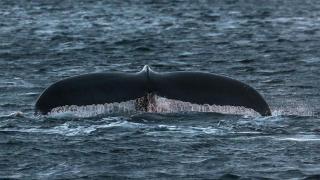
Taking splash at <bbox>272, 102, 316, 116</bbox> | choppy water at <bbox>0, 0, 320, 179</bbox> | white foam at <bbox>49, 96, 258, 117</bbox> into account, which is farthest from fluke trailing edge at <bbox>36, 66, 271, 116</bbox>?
splash at <bbox>272, 102, 316, 116</bbox>

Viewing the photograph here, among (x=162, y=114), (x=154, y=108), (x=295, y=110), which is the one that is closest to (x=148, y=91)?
(x=154, y=108)

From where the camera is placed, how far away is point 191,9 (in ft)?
174

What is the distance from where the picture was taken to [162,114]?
1576 cm

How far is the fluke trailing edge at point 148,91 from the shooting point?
48.4ft

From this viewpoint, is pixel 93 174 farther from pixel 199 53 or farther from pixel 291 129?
pixel 199 53

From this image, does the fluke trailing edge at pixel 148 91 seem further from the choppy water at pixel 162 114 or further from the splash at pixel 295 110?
the splash at pixel 295 110

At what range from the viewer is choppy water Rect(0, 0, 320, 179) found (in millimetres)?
13414

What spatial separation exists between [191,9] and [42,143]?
128 ft

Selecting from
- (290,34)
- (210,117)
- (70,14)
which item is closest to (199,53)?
(290,34)

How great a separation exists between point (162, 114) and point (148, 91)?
1.02m

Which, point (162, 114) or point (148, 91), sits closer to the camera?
point (148, 91)

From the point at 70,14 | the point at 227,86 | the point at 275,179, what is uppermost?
the point at 70,14

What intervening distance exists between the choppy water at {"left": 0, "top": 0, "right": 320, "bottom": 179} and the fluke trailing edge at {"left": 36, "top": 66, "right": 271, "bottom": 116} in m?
0.45

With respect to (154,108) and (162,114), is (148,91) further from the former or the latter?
(162,114)
